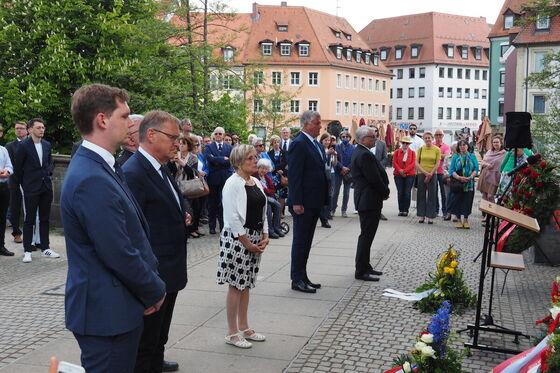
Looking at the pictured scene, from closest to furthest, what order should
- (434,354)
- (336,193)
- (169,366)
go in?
1. (434,354)
2. (169,366)
3. (336,193)

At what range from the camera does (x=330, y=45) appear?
71.9 meters

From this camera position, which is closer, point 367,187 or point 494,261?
point 494,261

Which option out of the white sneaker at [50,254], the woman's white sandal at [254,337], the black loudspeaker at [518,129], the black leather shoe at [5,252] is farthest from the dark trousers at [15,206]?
the black loudspeaker at [518,129]

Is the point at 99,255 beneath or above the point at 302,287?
above

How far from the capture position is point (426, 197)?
50.9 feet

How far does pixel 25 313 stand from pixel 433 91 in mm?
87506

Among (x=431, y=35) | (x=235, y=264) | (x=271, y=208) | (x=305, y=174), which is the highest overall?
(x=431, y=35)

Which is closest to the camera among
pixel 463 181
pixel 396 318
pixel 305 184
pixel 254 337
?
pixel 254 337

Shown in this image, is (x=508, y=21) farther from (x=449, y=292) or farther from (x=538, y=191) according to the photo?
(x=449, y=292)

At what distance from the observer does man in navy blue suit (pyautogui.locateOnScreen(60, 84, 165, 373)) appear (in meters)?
3.00

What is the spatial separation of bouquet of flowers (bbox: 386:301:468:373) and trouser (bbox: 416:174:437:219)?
1101cm

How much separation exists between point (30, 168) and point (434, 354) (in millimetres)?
8062

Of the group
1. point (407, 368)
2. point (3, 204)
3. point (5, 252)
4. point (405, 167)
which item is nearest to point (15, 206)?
point (3, 204)

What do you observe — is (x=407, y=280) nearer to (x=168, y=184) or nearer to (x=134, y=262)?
(x=168, y=184)
